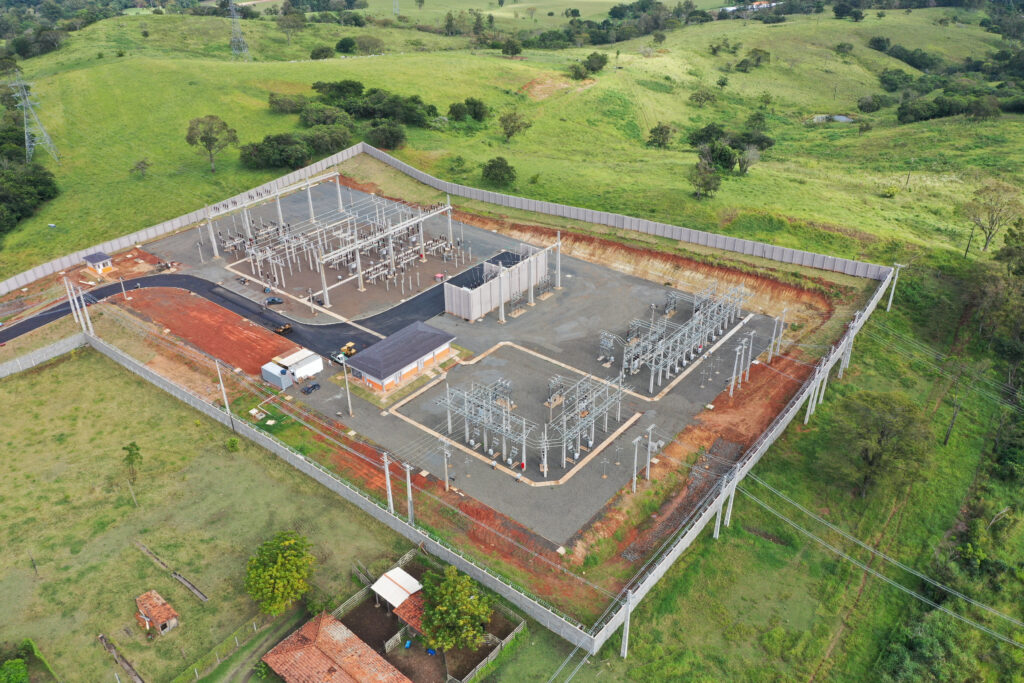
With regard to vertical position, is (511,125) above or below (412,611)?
above

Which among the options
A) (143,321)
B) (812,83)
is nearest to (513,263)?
(143,321)

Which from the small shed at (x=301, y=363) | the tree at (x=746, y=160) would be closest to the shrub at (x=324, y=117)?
the tree at (x=746, y=160)

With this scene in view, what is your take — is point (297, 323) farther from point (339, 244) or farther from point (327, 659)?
point (327, 659)

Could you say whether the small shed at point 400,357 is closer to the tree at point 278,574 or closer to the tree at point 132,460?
the tree at point 132,460

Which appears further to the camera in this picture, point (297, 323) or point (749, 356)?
point (297, 323)

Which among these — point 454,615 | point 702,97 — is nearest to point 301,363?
point 454,615

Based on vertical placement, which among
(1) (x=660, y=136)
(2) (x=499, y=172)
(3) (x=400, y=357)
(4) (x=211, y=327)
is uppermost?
(2) (x=499, y=172)

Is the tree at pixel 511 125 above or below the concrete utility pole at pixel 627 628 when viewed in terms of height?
above
